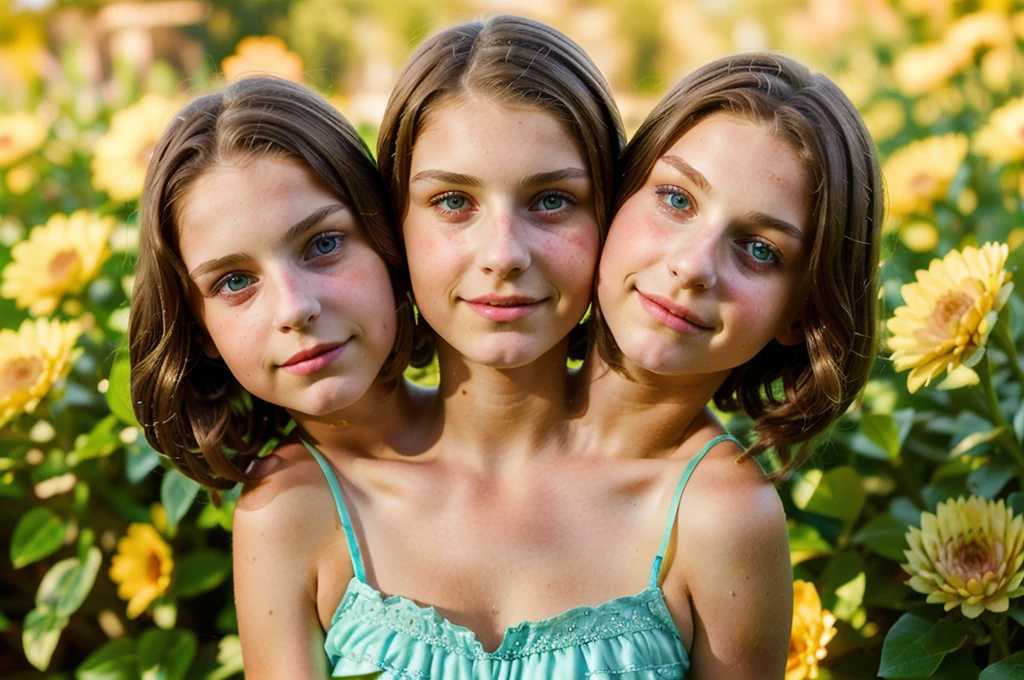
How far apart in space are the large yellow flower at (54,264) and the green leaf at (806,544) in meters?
1.65

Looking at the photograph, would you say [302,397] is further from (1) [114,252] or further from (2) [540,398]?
(1) [114,252]

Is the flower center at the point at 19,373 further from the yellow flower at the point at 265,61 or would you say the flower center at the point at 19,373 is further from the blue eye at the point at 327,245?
the yellow flower at the point at 265,61

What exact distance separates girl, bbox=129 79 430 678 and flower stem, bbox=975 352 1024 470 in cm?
109

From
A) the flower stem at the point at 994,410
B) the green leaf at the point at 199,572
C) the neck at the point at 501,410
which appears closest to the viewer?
the neck at the point at 501,410

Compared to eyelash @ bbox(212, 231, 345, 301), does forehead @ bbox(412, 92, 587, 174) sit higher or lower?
higher

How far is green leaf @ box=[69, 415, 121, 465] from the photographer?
2281 mm

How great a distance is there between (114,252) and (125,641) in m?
1.05

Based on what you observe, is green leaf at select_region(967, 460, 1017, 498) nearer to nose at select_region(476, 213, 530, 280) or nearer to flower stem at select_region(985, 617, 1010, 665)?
flower stem at select_region(985, 617, 1010, 665)

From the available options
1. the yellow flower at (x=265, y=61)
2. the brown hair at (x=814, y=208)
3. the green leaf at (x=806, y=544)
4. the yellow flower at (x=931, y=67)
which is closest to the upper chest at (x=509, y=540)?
the brown hair at (x=814, y=208)

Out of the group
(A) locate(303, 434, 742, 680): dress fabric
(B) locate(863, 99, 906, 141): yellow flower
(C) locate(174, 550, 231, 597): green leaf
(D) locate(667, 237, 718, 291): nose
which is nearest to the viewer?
(D) locate(667, 237, 718, 291): nose

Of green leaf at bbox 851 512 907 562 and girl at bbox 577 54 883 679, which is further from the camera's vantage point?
green leaf at bbox 851 512 907 562

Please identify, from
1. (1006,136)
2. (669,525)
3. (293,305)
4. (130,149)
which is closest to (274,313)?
(293,305)

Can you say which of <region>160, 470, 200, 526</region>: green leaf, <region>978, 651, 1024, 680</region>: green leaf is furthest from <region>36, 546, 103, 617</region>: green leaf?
<region>978, 651, 1024, 680</region>: green leaf

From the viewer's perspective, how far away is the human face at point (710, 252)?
1585 millimetres
